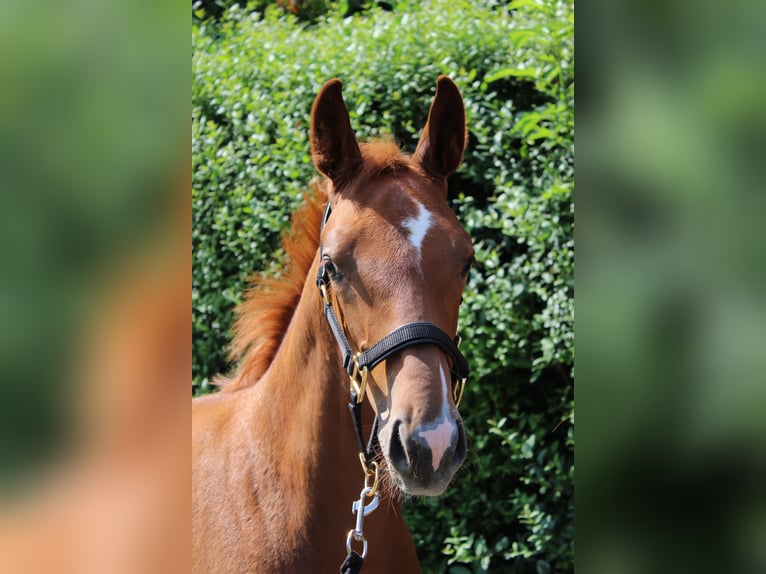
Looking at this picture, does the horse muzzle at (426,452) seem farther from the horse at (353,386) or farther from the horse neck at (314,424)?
the horse neck at (314,424)

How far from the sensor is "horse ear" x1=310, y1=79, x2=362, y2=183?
7.20 feet

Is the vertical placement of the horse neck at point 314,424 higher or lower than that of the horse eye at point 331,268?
lower

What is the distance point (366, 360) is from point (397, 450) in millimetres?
257

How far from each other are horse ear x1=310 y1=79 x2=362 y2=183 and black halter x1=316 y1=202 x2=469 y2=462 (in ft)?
1.07

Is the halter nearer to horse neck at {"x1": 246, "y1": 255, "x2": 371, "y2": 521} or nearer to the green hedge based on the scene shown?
horse neck at {"x1": 246, "y1": 255, "x2": 371, "y2": 521}

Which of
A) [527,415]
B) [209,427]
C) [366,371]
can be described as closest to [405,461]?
[366,371]

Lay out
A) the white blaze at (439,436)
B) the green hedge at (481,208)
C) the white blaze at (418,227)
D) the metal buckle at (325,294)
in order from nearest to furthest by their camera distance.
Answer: the white blaze at (439,436), the white blaze at (418,227), the metal buckle at (325,294), the green hedge at (481,208)

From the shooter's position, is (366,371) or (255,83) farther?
(255,83)

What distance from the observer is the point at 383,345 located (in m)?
1.84

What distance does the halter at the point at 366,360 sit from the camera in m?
1.81
